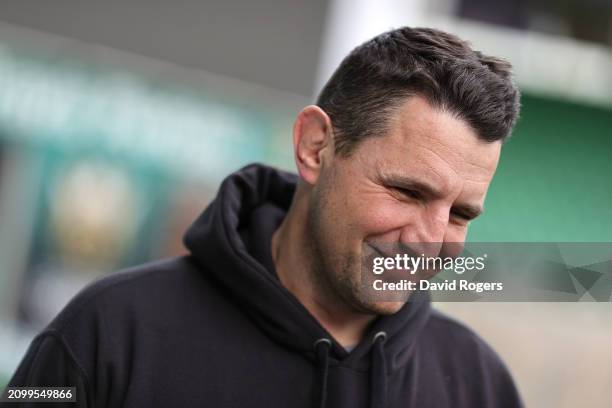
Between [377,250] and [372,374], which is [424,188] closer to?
[377,250]

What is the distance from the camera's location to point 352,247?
5.67 feet

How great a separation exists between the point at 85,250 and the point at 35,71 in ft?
4.01

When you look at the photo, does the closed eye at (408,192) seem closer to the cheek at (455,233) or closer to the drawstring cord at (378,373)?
the cheek at (455,233)

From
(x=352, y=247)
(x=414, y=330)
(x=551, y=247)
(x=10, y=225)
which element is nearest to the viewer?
(x=551, y=247)

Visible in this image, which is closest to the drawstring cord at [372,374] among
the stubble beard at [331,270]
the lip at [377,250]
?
the stubble beard at [331,270]

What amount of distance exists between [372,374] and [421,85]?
61 cm

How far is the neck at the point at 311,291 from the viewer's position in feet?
6.22

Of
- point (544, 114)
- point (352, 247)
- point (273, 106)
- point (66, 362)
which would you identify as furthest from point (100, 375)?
point (544, 114)

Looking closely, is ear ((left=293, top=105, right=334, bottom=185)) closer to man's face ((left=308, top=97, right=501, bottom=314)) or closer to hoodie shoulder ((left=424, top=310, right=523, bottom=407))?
man's face ((left=308, top=97, right=501, bottom=314))

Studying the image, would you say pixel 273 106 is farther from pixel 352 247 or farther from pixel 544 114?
pixel 352 247

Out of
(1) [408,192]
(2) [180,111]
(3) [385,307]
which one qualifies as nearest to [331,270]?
(3) [385,307]

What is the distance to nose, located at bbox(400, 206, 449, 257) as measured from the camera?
1.62 meters

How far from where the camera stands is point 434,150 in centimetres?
166

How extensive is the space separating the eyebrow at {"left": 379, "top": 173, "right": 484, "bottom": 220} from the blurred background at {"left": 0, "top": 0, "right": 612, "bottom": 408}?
353 centimetres
